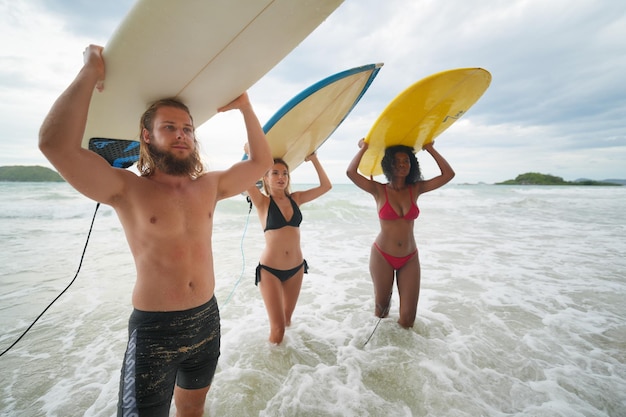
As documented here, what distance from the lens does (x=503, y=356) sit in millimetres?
3039

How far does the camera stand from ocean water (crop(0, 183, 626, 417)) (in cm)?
249

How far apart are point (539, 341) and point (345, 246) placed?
5.49 m

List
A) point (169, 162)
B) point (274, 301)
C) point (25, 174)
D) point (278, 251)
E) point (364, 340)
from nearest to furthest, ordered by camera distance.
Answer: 1. point (169, 162)
2. point (274, 301)
3. point (278, 251)
4. point (364, 340)
5. point (25, 174)

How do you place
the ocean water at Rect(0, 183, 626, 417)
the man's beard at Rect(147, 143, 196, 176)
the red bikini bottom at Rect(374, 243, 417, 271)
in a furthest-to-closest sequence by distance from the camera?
the red bikini bottom at Rect(374, 243, 417, 271) < the ocean water at Rect(0, 183, 626, 417) < the man's beard at Rect(147, 143, 196, 176)

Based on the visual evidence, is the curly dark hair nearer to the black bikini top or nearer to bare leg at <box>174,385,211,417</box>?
the black bikini top

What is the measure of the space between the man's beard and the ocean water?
2124 mm

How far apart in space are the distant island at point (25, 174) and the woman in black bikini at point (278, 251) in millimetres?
37154

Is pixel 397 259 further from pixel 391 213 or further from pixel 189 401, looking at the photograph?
pixel 189 401

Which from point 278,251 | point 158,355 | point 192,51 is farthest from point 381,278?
point 192,51

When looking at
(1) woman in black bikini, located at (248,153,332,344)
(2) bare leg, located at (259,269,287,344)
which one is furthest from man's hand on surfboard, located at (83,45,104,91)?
(2) bare leg, located at (259,269,287,344)

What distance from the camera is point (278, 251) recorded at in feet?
10.6

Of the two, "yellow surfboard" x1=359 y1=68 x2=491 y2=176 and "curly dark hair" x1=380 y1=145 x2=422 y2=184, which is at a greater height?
"yellow surfboard" x1=359 y1=68 x2=491 y2=176

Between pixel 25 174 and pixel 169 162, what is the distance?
44.0 m

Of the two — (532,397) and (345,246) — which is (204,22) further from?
(345,246)
